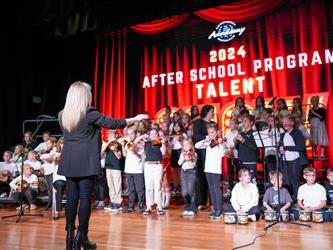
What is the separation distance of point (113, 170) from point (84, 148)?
310 centimetres

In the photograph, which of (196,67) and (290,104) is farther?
(196,67)

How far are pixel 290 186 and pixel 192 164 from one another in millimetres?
1399

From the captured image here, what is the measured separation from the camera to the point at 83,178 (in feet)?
9.72

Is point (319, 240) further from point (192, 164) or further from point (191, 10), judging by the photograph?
point (191, 10)

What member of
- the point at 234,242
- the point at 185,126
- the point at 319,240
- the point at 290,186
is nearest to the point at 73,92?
the point at 234,242

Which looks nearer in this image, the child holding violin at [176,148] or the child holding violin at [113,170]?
the child holding violin at [113,170]

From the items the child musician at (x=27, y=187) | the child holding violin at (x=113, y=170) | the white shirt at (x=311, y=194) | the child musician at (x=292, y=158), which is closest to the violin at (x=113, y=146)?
the child holding violin at (x=113, y=170)

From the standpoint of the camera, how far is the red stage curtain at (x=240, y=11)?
787 centimetres

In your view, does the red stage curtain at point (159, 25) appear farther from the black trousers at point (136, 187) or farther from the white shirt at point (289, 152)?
the white shirt at point (289, 152)

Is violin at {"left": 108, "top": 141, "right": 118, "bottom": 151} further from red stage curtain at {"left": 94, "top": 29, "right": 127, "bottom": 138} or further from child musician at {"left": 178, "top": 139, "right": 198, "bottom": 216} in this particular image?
red stage curtain at {"left": 94, "top": 29, "right": 127, "bottom": 138}

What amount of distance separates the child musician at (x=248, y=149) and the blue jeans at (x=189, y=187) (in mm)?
745

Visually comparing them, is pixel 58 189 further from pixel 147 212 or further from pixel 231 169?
pixel 231 169

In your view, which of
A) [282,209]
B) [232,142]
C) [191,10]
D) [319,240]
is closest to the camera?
[319,240]

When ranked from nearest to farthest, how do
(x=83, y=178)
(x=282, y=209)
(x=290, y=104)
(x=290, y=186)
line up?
(x=83, y=178), (x=282, y=209), (x=290, y=186), (x=290, y=104)
